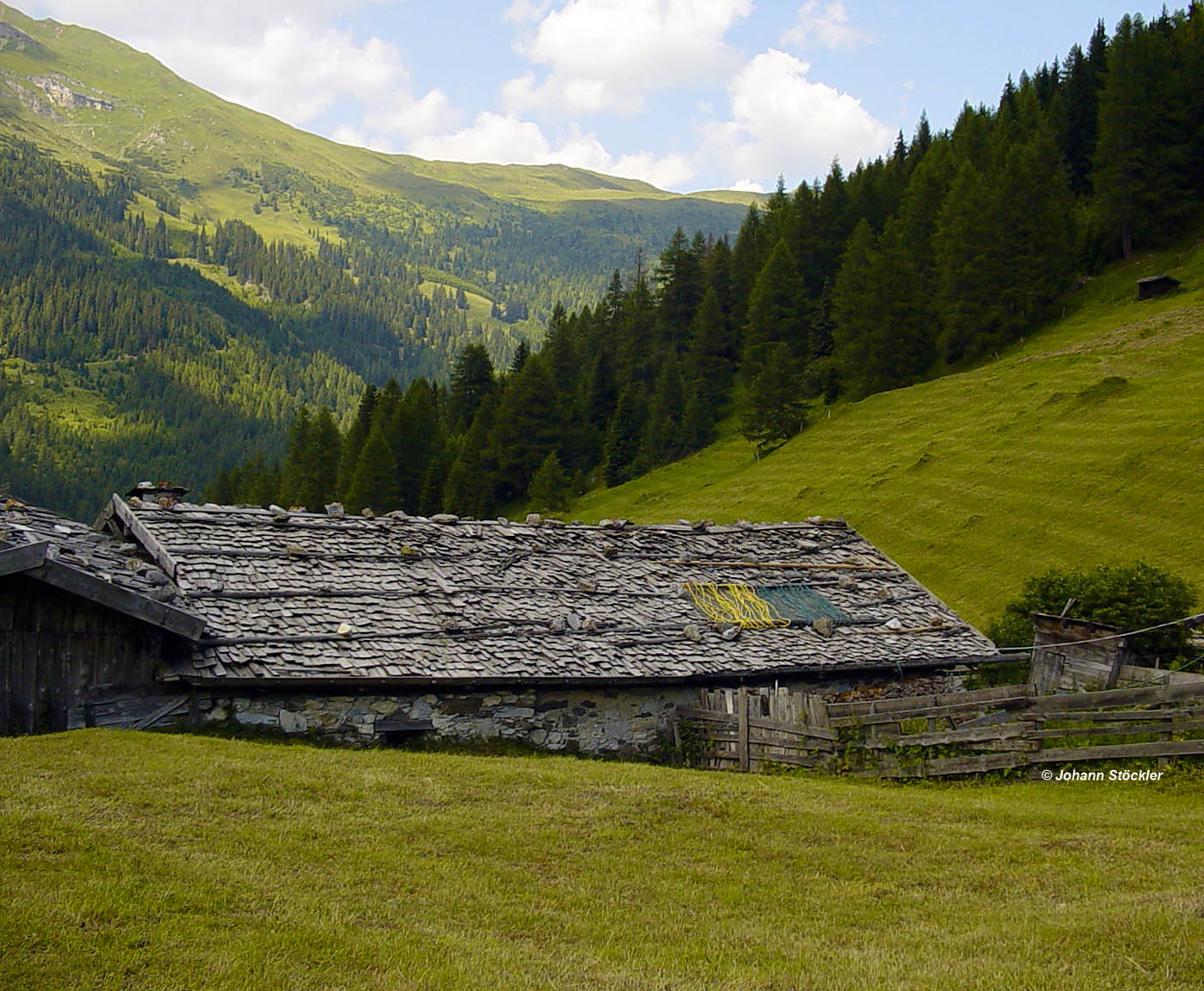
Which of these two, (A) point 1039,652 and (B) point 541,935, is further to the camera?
(A) point 1039,652

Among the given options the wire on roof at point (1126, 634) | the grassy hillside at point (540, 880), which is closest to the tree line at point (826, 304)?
the wire on roof at point (1126, 634)

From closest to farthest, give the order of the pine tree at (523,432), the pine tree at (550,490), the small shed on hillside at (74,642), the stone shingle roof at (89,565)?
the stone shingle roof at (89,565) < the small shed on hillside at (74,642) < the pine tree at (550,490) < the pine tree at (523,432)

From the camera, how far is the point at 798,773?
17.5 m

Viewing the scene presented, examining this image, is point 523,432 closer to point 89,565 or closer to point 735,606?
point 735,606

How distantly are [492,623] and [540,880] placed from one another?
981 cm

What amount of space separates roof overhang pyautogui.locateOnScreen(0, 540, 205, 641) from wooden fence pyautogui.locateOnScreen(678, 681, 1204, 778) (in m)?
9.27

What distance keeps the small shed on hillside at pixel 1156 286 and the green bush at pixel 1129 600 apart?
41313mm

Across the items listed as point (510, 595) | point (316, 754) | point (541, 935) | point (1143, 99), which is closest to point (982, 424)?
point (1143, 99)

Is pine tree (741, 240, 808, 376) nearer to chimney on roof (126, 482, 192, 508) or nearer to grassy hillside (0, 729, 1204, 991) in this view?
chimney on roof (126, 482, 192, 508)

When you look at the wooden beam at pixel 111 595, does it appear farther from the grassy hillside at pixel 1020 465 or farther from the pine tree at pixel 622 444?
the pine tree at pixel 622 444

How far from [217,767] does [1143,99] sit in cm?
7887

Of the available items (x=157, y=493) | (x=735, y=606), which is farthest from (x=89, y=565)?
(x=735, y=606)

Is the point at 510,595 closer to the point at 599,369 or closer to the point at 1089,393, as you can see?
the point at 1089,393

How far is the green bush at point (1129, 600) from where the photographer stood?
85.6ft
